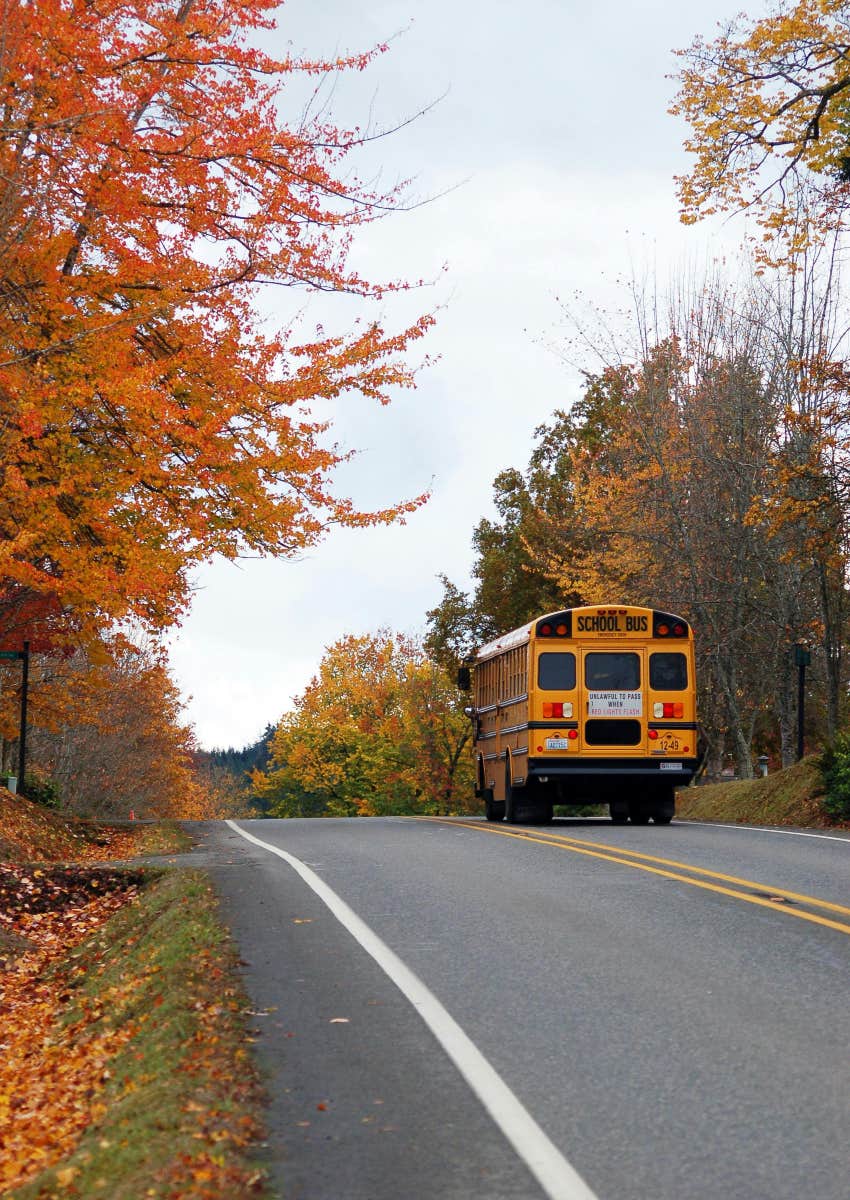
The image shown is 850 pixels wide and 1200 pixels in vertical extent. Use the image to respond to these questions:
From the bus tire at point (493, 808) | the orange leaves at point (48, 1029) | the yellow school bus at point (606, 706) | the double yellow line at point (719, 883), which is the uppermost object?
the yellow school bus at point (606, 706)

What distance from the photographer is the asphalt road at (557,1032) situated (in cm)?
467

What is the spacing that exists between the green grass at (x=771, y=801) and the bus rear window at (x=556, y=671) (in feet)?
16.0

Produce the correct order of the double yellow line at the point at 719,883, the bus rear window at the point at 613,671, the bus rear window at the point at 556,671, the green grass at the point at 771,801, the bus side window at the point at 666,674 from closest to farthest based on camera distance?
the double yellow line at the point at 719,883, the bus rear window at the point at 556,671, the bus rear window at the point at 613,671, the bus side window at the point at 666,674, the green grass at the point at 771,801

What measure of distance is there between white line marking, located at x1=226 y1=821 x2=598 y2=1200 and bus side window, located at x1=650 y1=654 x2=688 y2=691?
514 inches

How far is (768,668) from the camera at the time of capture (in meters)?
34.6

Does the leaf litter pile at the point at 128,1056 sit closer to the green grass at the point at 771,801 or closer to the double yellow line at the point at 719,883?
the double yellow line at the point at 719,883

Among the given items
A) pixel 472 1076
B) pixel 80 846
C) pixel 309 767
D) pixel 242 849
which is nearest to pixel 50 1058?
pixel 472 1076

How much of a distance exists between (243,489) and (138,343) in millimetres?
2483

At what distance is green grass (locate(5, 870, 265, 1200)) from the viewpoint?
14.8 ft

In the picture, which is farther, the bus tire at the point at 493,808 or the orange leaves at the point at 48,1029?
the bus tire at the point at 493,808

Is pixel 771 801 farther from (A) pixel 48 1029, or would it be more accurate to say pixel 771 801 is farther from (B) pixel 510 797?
(A) pixel 48 1029

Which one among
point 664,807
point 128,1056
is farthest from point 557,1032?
point 664,807

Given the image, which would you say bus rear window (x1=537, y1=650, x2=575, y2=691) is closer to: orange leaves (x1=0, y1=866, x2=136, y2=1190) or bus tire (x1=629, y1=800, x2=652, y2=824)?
bus tire (x1=629, y1=800, x2=652, y2=824)

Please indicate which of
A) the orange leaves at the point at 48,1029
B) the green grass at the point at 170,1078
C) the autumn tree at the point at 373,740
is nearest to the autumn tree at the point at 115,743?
the autumn tree at the point at 373,740
